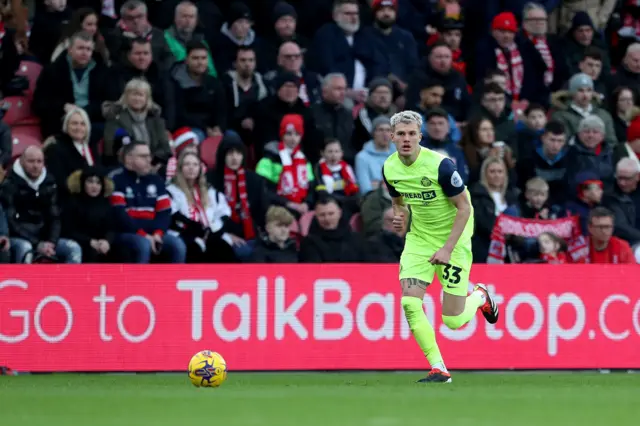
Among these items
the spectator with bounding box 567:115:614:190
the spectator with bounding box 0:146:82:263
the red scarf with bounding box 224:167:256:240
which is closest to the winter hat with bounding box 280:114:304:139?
the red scarf with bounding box 224:167:256:240

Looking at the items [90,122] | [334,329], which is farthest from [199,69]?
[334,329]

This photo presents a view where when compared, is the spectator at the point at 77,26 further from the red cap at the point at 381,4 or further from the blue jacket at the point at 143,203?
the red cap at the point at 381,4

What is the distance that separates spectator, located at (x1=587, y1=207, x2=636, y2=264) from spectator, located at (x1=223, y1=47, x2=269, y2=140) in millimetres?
4288

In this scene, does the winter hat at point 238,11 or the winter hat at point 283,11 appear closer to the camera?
the winter hat at point 238,11

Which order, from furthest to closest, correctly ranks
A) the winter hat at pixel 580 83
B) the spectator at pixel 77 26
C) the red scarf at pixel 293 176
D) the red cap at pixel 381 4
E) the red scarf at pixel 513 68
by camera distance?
the red scarf at pixel 513 68 < the red cap at pixel 381 4 < the winter hat at pixel 580 83 < the red scarf at pixel 293 176 < the spectator at pixel 77 26

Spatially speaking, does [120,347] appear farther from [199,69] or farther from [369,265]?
[199,69]

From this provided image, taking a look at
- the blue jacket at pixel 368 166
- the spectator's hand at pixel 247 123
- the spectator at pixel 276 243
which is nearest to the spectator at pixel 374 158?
the blue jacket at pixel 368 166

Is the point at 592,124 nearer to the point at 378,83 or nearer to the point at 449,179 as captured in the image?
the point at 378,83

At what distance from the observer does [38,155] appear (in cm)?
1422

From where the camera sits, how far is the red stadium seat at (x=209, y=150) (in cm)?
1606

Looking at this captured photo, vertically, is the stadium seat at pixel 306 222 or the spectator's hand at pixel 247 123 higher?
the spectator's hand at pixel 247 123

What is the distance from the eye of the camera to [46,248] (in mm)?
14180

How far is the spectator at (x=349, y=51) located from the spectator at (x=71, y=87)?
324 centimetres

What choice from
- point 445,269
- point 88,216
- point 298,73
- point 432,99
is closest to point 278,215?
point 88,216
